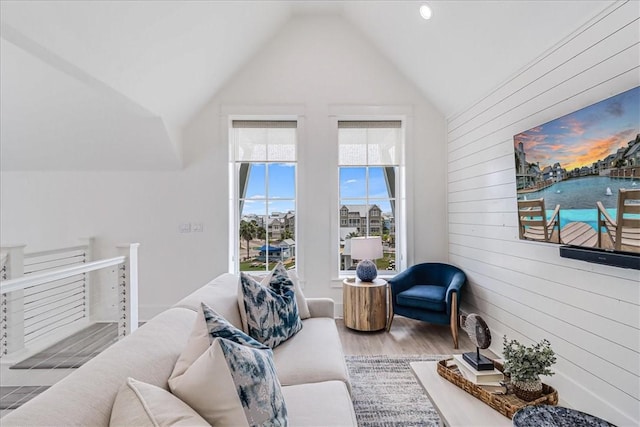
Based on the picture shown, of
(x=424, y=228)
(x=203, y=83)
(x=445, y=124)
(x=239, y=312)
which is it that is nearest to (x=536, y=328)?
(x=424, y=228)

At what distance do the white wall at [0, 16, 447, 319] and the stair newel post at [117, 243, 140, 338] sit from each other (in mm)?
1354

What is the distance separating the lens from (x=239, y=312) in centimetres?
197

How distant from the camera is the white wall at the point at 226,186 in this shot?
3920 mm

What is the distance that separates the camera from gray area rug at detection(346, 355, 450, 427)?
2.01 m

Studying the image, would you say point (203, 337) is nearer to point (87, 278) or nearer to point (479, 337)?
point (479, 337)

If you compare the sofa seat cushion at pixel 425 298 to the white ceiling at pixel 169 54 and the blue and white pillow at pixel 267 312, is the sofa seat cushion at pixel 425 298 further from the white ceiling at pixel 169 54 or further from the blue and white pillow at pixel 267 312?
the white ceiling at pixel 169 54

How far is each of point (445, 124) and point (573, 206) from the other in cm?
244

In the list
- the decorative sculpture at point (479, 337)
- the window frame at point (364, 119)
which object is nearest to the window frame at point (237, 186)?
the window frame at point (364, 119)

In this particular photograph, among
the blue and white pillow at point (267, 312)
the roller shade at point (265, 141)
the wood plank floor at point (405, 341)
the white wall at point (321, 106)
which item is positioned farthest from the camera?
the roller shade at point (265, 141)

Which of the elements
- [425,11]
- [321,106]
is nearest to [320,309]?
[321,106]

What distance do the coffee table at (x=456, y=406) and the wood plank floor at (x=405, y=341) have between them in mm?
1301

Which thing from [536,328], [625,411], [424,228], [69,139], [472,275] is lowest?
[625,411]

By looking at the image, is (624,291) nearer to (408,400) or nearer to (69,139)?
(408,400)

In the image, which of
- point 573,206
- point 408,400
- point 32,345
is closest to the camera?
point 573,206
